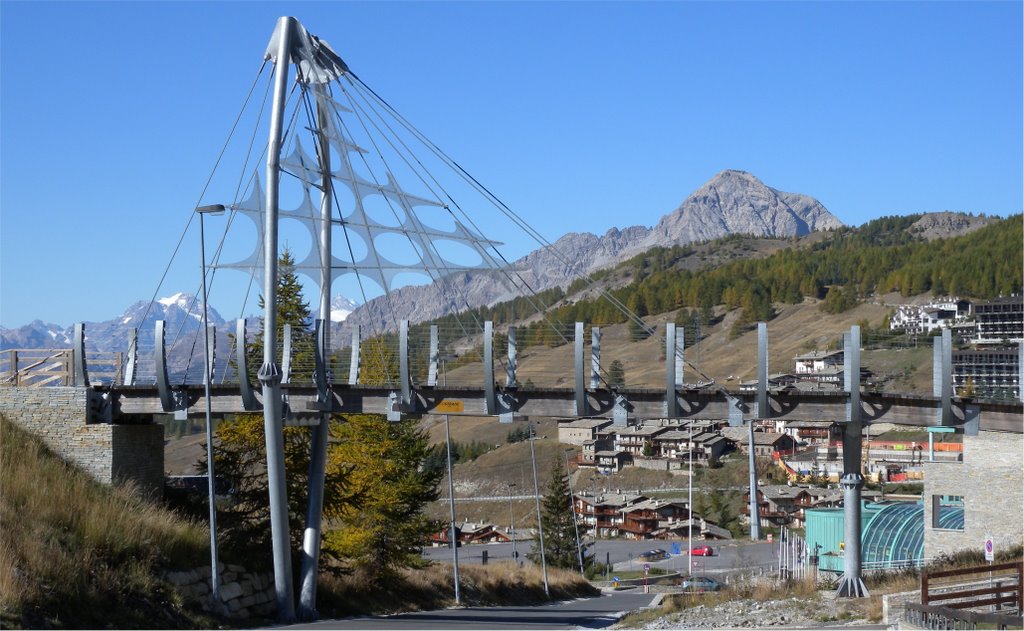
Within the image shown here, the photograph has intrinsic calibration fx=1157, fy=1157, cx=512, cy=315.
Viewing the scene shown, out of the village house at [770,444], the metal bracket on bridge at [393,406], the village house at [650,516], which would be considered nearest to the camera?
the metal bracket on bridge at [393,406]

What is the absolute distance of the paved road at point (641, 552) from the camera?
2938 inches

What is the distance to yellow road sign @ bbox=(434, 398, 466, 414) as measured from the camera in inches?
1136

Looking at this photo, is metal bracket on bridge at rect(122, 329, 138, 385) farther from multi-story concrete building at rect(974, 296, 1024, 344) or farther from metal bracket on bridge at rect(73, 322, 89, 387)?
multi-story concrete building at rect(974, 296, 1024, 344)

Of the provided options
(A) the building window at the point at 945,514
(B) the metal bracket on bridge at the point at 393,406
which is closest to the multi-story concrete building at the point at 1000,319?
(A) the building window at the point at 945,514

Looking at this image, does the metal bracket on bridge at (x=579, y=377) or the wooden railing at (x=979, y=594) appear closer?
the wooden railing at (x=979, y=594)

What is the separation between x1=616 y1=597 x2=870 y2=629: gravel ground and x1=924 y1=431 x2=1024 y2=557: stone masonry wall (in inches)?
565

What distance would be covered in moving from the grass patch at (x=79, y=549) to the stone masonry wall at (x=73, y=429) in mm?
385

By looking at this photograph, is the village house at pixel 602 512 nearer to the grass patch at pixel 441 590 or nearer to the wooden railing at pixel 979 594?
the grass patch at pixel 441 590

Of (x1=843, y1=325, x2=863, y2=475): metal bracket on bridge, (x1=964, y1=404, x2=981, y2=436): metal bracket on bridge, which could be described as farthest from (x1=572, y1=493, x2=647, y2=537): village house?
(x1=964, y1=404, x2=981, y2=436): metal bracket on bridge

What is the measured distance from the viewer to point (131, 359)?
31.2 meters

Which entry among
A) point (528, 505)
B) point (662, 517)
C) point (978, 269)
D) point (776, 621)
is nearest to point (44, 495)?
point (776, 621)

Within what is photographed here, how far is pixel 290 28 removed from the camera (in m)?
29.2

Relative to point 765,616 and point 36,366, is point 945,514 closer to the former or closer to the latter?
point 765,616

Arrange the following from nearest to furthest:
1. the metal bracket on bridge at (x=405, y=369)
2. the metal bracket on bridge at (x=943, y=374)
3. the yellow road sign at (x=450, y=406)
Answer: the metal bracket on bridge at (x=943, y=374) → the metal bracket on bridge at (x=405, y=369) → the yellow road sign at (x=450, y=406)
